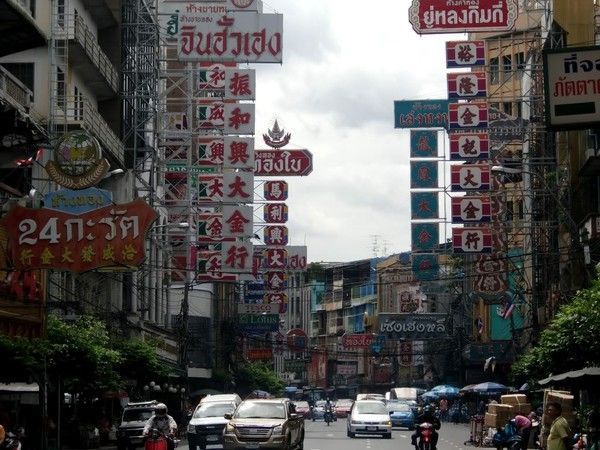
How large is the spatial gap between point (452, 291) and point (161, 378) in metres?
37.2

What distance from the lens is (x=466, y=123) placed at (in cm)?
5344

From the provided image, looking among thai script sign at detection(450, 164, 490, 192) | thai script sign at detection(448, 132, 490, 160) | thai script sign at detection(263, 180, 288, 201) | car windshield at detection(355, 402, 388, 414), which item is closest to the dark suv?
car windshield at detection(355, 402, 388, 414)

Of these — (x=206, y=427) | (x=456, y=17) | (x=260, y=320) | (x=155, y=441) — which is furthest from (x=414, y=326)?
(x=155, y=441)

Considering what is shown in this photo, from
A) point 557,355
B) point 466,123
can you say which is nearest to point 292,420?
point 557,355

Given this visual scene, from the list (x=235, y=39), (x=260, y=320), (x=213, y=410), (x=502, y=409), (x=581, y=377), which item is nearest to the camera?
(x=581, y=377)

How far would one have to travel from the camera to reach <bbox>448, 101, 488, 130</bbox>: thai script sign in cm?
5338

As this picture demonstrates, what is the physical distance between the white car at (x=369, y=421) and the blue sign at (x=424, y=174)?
9.47 metres

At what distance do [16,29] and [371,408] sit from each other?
29609 millimetres

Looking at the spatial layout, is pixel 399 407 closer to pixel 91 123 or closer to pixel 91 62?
pixel 91 123

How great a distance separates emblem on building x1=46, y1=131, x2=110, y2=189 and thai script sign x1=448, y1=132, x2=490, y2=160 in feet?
70.0

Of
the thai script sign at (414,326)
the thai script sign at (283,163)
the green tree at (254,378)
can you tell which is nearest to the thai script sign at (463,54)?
the thai script sign at (283,163)

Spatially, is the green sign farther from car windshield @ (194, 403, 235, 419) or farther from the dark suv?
the dark suv

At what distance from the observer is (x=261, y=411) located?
117 feet

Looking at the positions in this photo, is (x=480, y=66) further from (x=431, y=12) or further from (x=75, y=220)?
(x=75, y=220)
